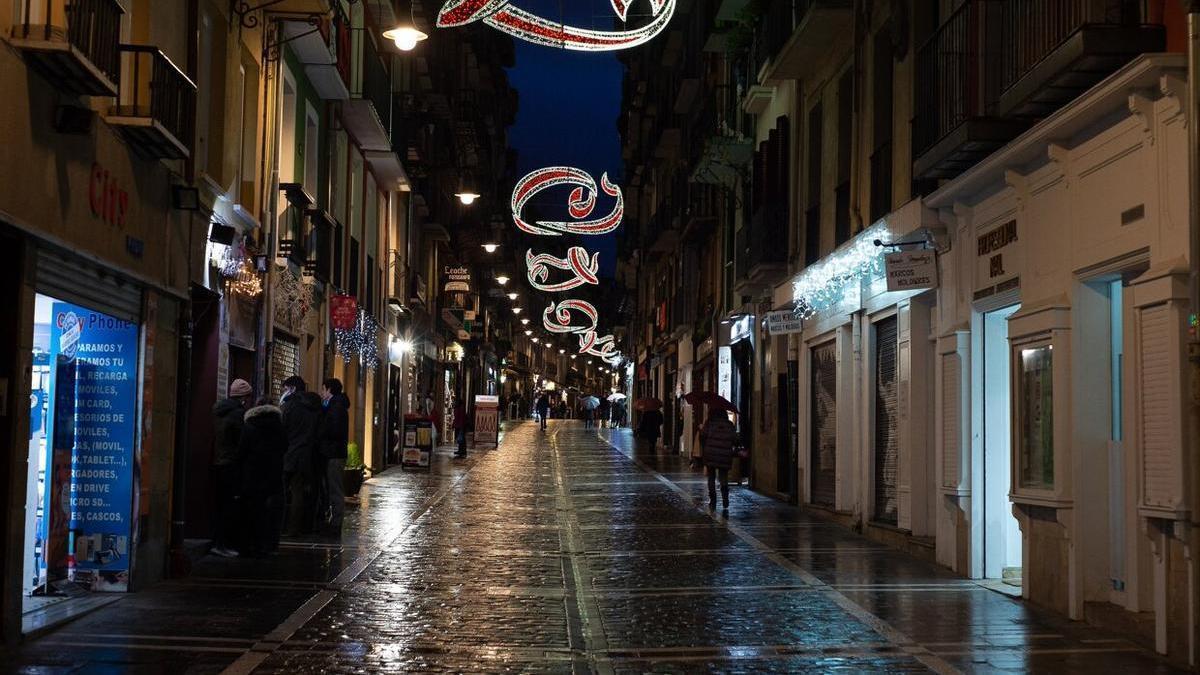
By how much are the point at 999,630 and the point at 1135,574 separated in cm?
105

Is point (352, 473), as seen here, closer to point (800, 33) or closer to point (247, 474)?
point (247, 474)

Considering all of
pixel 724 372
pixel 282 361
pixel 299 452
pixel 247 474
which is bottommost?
pixel 247 474

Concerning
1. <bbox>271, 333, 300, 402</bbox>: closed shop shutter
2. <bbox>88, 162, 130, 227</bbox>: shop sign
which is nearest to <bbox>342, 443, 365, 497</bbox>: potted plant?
<bbox>271, 333, 300, 402</bbox>: closed shop shutter

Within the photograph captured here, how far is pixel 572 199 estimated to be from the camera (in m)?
45.6

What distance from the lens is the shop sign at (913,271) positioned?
1523cm

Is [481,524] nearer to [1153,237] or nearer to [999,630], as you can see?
[999,630]

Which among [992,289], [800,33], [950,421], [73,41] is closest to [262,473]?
[73,41]

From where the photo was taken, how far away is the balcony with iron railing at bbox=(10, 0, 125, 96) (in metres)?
8.76

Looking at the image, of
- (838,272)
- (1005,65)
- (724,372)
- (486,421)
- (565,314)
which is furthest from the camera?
(565,314)

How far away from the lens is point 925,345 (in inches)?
638

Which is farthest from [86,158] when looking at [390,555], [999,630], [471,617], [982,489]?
[982,489]

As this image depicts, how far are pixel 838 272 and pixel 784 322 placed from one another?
3.86 m

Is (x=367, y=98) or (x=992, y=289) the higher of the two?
(x=367, y=98)

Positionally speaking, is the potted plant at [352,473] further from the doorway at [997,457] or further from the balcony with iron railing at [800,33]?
the doorway at [997,457]
